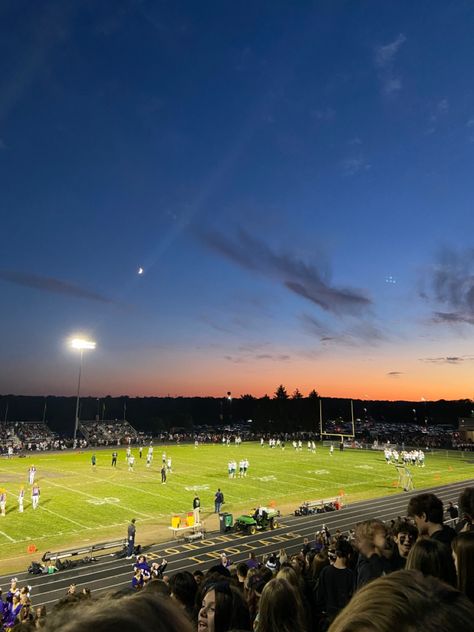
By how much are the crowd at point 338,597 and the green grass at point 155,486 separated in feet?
43.8

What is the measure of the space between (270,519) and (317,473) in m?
19.1

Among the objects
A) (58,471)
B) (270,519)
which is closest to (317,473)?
(270,519)

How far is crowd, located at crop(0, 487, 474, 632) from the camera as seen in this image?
1010 millimetres

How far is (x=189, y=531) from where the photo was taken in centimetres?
→ 2225

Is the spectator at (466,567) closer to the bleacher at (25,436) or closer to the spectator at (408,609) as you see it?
the spectator at (408,609)

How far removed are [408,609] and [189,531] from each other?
23489 mm

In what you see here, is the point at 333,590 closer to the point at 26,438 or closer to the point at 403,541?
the point at 403,541

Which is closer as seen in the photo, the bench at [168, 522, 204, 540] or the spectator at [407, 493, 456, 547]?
the spectator at [407, 493, 456, 547]

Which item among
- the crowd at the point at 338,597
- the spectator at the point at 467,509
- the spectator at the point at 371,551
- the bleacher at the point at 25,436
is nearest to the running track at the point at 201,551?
the crowd at the point at 338,597

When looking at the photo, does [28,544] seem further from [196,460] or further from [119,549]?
[196,460]

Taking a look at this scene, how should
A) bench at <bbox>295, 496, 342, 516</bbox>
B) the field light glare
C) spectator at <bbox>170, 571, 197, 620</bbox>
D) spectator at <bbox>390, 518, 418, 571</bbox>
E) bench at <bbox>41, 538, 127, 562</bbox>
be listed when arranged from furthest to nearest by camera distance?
the field light glare → bench at <bbox>295, 496, 342, 516</bbox> → bench at <bbox>41, 538, 127, 562</bbox> → spectator at <bbox>390, 518, 418, 571</bbox> → spectator at <bbox>170, 571, 197, 620</bbox>

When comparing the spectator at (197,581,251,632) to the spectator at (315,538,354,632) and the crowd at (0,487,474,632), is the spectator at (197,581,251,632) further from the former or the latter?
the spectator at (315,538,354,632)

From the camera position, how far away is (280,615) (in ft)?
12.2

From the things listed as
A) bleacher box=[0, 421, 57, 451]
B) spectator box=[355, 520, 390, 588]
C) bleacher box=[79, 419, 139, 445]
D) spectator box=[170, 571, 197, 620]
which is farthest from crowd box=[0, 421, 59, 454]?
spectator box=[355, 520, 390, 588]
